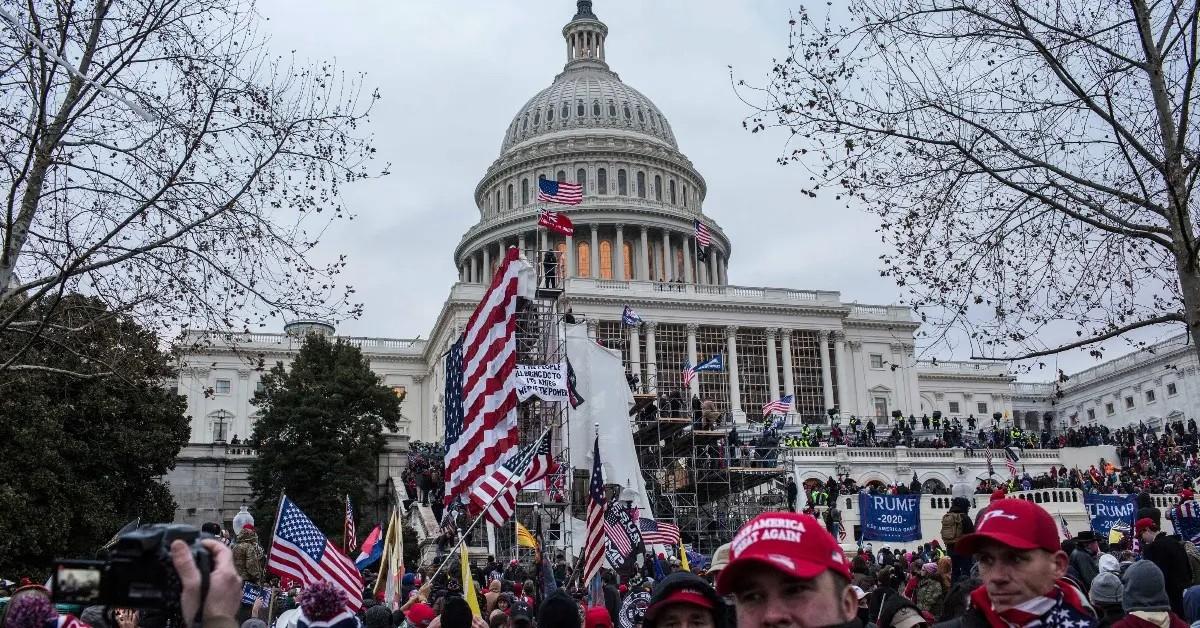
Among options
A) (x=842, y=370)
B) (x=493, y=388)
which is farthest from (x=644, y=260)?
(x=493, y=388)

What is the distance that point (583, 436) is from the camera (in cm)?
3472

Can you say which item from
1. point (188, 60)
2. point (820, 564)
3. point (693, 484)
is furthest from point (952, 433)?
point (820, 564)

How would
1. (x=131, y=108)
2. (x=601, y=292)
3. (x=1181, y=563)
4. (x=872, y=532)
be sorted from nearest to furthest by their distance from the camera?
(x=1181, y=563) < (x=131, y=108) < (x=872, y=532) < (x=601, y=292)

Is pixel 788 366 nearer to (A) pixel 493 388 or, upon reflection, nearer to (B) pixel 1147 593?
(A) pixel 493 388

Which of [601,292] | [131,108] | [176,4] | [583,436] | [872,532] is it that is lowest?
[872,532]

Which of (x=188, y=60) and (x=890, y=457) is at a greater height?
(x=188, y=60)

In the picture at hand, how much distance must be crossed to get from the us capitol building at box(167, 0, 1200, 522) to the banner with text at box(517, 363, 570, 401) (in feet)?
85.4

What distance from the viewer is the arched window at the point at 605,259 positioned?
3526 inches

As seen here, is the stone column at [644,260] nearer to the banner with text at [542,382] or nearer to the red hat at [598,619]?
the banner with text at [542,382]

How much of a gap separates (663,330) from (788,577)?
72.4 meters

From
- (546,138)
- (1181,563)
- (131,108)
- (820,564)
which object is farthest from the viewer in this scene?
(546,138)

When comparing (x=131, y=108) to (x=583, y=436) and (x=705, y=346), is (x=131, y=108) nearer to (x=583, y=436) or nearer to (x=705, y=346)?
(x=583, y=436)

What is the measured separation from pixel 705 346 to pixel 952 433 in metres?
23.6

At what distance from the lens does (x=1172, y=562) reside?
9.60m
